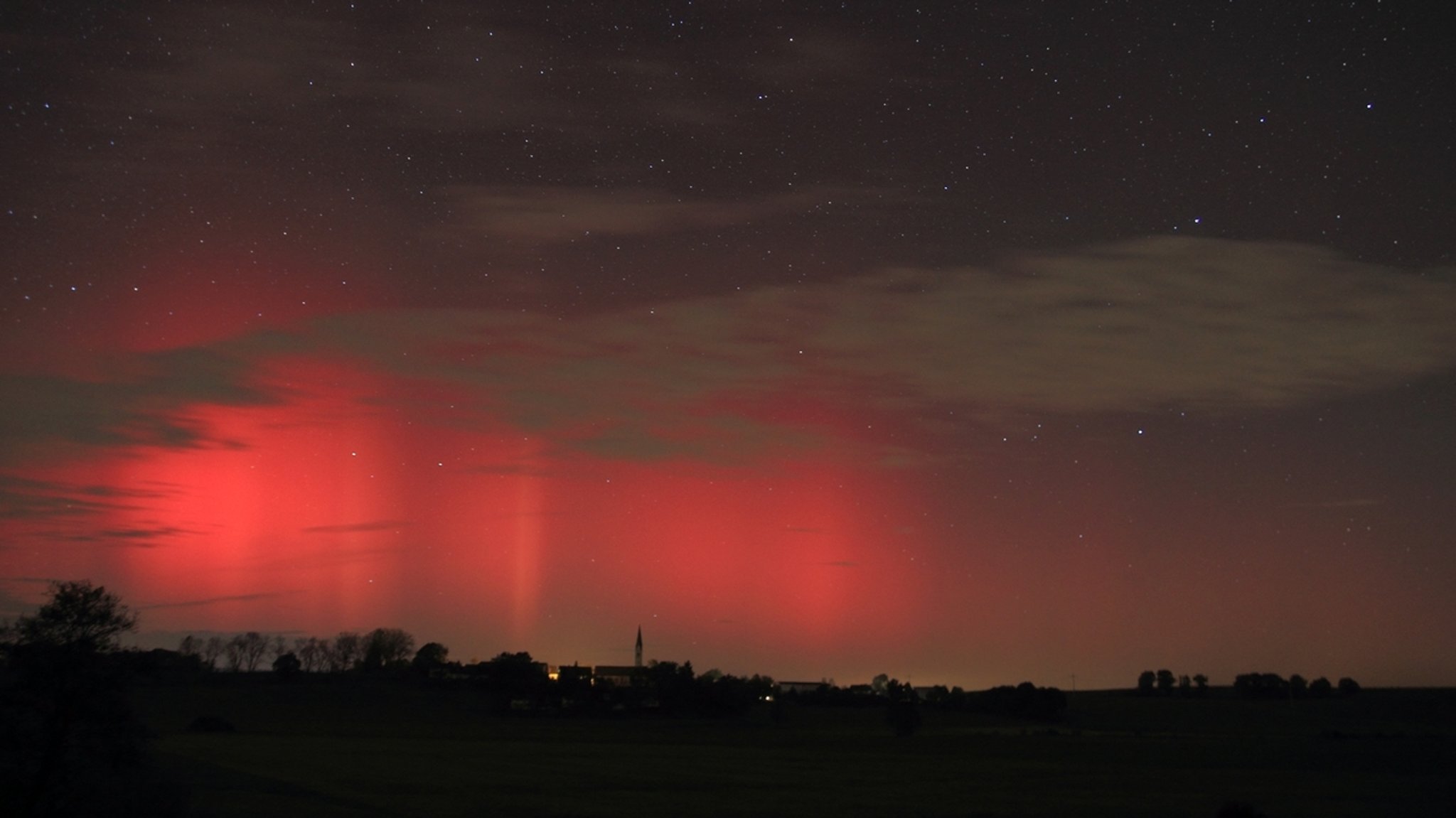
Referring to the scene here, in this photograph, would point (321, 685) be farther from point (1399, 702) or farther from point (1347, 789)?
point (1399, 702)

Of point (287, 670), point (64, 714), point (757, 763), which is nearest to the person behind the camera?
point (64, 714)

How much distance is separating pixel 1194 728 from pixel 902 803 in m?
120

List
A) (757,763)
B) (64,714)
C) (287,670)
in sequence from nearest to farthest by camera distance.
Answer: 1. (64,714)
2. (757,763)
3. (287,670)

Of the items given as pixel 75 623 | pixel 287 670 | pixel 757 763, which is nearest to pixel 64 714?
pixel 75 623

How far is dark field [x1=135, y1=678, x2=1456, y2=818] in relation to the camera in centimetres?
4866

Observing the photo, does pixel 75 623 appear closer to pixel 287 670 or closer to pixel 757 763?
pixel 757 763

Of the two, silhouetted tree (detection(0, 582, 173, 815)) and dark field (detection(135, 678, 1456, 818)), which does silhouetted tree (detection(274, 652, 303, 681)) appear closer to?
dark field (detection(135, 678, 1456, 818))

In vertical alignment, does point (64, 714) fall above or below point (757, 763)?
above

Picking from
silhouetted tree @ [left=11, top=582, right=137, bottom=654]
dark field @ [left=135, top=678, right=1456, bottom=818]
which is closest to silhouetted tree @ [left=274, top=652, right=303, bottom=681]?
dark field @ [left=135, top=678, right=1456, bottom=818]

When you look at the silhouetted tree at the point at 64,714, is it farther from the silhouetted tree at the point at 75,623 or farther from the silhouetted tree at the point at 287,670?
the silhouetted tree at the point at 287,670

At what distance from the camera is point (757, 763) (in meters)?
78.9

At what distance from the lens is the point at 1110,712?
186 metres

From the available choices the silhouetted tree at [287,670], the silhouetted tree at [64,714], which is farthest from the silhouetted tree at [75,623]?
the silhouetted tree at [287,670]

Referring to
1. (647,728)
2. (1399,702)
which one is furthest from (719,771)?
(1399,702)
